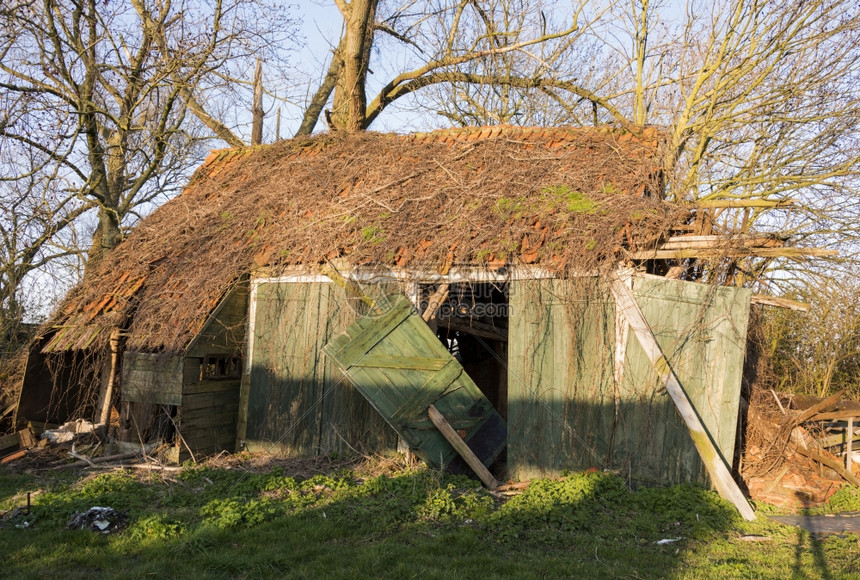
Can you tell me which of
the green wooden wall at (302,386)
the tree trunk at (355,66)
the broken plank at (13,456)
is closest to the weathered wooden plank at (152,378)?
the green wooden wall at (302,386)

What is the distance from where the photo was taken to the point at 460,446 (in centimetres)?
714

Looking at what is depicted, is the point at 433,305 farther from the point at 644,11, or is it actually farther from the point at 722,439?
the point at 644,11

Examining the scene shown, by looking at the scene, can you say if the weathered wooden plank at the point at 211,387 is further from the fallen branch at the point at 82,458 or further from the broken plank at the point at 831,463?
the broken plank at the point at 831,463

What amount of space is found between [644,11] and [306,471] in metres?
10.0

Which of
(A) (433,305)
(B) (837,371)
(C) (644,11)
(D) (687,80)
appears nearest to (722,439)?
(A) (433,305)

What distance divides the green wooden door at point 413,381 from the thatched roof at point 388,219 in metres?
1.00

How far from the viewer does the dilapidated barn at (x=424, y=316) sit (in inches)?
275

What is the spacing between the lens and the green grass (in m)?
4.76

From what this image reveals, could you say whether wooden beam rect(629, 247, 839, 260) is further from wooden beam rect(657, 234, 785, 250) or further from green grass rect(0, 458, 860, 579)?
green grass rect(0, 458, 860, 579)

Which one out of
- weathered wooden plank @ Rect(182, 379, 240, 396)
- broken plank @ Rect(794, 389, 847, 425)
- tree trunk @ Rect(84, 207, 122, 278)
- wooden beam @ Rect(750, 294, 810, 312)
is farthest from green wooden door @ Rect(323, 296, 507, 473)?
tree trunk @ Rect(84, 207, 122, 278)

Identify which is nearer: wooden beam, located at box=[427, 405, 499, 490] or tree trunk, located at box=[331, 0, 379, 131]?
wooden beam, located at box=[427, 405, 499, 490]

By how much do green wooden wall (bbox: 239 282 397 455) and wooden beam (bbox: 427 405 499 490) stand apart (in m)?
1.27

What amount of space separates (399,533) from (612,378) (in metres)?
3.09

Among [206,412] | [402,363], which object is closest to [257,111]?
[206,412]
